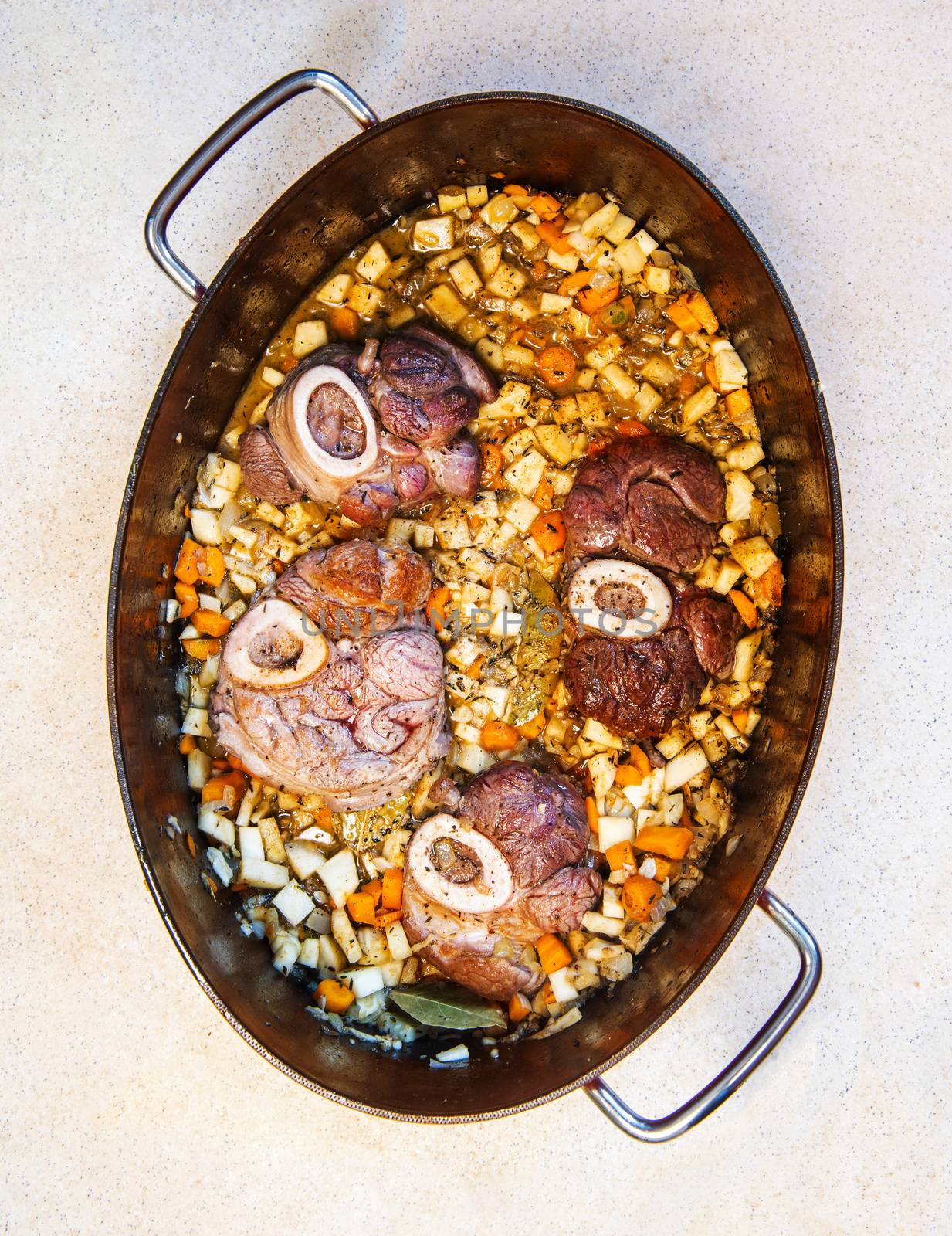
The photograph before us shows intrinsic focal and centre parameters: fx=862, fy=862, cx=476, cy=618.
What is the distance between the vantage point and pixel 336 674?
261cm

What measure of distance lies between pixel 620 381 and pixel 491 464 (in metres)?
0.48

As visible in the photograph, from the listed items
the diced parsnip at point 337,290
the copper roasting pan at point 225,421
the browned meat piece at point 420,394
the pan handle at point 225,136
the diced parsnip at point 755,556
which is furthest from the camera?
the diced parsnip at point 337,290

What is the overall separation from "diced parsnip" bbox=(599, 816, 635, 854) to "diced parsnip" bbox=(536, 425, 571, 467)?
1150 millimetres

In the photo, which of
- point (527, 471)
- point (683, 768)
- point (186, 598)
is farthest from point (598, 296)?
point (186, 598)

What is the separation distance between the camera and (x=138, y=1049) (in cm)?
276

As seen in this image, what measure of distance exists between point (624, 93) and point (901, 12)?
89 cm

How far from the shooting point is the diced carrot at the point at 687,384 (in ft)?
8.95

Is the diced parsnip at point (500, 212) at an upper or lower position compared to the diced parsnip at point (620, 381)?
upper

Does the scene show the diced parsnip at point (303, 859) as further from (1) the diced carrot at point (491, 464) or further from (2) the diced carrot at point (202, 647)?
(1) the diced carrot at point (491, 464)

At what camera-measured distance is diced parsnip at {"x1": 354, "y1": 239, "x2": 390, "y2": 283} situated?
273cm

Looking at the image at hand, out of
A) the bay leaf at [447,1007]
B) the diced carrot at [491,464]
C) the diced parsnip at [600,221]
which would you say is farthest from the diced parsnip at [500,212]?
the bay leaf at [447,1007]

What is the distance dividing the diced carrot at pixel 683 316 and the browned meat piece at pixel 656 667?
0.80m

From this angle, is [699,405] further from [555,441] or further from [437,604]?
[437,604]

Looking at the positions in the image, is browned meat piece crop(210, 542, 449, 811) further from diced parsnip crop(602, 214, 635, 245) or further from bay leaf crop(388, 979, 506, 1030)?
diced parsnip crop(602, 214, 635, 245)
